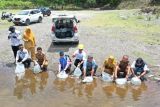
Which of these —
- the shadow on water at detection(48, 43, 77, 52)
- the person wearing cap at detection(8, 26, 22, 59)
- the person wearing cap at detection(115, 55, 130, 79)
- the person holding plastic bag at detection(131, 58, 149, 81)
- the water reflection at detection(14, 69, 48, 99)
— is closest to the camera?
the water reflection at detection(14, 69, 48, 99)

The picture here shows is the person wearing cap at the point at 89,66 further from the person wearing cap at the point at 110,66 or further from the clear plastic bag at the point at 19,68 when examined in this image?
the clear plastic bag at the point at 19,68

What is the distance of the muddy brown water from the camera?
14172 millimetres

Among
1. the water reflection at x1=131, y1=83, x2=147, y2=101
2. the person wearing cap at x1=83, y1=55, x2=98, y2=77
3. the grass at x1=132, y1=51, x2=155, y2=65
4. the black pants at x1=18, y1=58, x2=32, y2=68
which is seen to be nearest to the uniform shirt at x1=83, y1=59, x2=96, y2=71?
the person wearing cap at x1=83, y1=55, x2=98, y2=77

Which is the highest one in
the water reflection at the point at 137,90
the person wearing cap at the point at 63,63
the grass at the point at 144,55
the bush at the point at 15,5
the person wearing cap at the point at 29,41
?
the person wearing cap at the point at 29,41

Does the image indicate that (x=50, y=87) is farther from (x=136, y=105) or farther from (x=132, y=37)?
(x=132, y=37)

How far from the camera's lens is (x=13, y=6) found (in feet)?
209

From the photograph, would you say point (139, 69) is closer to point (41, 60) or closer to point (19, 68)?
point (41, 60)

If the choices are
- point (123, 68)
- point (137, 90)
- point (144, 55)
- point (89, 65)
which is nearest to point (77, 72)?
point (89, 65)

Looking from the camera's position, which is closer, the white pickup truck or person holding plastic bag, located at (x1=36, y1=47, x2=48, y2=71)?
person holding plastic bag, located at (x1=36, y1=47, x2=48, y2=71)

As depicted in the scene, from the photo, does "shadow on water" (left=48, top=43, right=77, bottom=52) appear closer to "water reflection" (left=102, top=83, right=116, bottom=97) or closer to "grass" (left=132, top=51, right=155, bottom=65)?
"grass" (left=132, top=51, right=155, bottom=65)

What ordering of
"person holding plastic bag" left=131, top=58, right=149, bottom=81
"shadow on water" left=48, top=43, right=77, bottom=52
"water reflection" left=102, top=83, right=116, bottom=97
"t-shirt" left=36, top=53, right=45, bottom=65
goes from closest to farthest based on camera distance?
"water reflection" left=102, top=83, right=116, bottom=97
"person holding plastic bag" left=131, top=58, right=149, bottom=81
"t-shirt" left=36, top=53, right=45, bottom=65
"shadow on water" left=48, top=43, right=77, bottom=52

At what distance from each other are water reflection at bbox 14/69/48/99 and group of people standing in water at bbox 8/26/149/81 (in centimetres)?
67

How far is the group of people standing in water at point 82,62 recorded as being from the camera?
1683 cm

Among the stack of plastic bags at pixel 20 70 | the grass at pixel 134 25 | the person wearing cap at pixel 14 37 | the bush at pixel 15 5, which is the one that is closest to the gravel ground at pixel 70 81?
the stack of plastic bags at pixel 20 70
